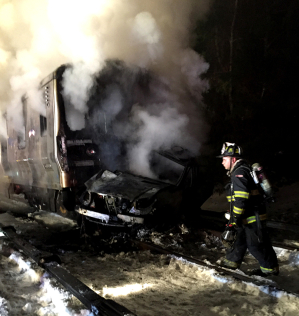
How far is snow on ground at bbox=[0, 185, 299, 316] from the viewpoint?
2943 millimetres

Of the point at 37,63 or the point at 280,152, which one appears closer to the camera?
the point at 37,63

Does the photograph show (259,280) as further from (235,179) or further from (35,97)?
(35,97)

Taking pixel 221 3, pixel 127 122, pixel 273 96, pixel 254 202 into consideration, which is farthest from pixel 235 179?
pixel 221 3

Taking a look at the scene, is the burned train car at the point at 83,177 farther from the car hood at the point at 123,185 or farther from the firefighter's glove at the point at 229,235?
the firefighter's glove at the point at 229,235

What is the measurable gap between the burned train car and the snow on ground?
2.25 feet

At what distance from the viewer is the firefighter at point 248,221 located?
347 centimetres

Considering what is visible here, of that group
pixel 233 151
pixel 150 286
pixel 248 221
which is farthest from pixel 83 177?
pixel 248 221

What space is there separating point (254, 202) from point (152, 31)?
4.96m

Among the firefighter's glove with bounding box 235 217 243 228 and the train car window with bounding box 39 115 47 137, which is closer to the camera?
the firefighter's glove with bounding box 235 217 243 228

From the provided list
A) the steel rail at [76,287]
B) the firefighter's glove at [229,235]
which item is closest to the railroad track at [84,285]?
the steel rail at [76,287]

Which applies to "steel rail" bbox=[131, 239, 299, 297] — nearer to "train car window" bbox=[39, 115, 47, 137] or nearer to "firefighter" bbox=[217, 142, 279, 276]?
"firefighter" bbox=[217, 142, 279, 276]

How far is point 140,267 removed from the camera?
413 centimetres

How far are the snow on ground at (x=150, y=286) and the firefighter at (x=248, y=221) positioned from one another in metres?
0.26

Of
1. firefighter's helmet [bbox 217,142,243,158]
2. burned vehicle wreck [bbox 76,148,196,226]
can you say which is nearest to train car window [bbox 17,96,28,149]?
burned vehicle wreck [bbox 76,148,196,226]
